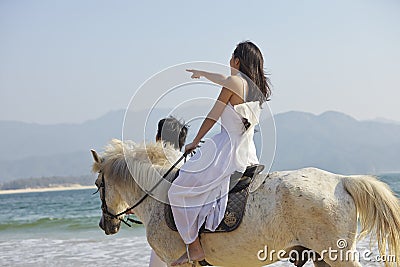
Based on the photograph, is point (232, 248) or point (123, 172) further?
point (123, 172)

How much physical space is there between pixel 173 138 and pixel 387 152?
4634 inches

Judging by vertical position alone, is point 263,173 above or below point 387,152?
above

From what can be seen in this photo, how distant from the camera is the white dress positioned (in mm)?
4129

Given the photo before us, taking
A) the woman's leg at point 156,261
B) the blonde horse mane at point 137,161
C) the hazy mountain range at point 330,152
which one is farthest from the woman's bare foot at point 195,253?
the hazy mountain range at point 330,152

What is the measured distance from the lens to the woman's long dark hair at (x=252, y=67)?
13.4ft

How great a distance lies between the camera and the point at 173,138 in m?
5.18

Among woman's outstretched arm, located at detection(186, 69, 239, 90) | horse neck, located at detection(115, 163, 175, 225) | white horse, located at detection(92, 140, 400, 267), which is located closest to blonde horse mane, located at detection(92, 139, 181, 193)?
horse neck, located at detection(115, 163, 175, 225)

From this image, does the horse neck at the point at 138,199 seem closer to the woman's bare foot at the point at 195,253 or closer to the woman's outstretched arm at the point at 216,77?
the woman's bare foot at the point at 195,253

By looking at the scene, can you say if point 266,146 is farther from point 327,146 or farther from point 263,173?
Answer: point 327,146

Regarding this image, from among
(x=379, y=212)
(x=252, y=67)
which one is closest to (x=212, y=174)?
(x=252, y=67)

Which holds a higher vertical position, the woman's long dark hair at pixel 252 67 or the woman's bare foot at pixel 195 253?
the woman's long dark hair at pixel 252 67

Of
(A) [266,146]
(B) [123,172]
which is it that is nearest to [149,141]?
(B) [123,172]

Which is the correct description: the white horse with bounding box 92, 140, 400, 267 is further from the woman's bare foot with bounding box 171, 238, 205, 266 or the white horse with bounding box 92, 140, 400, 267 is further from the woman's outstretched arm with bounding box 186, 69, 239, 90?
the woman's outstretched arm with bounding box 186, 69, 239, 90

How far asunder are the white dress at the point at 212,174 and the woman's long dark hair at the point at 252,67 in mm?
82
